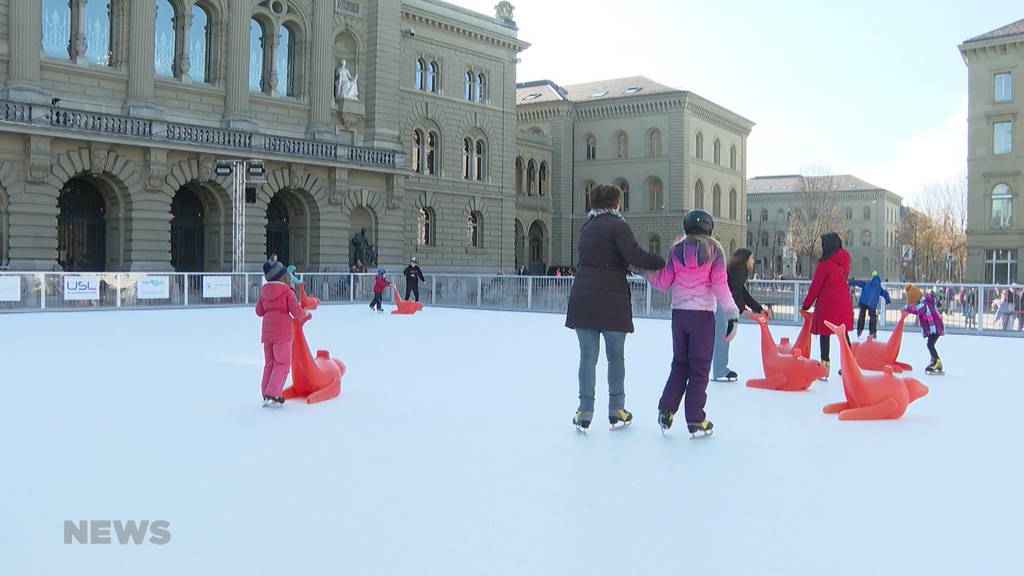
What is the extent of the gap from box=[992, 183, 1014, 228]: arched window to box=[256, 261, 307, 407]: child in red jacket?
168 ft

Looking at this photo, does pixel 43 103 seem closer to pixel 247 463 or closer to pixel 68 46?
pixel 68 46

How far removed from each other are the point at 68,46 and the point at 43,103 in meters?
3.23

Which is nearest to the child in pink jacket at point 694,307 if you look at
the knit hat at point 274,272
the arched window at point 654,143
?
the knit hat at point 274,272

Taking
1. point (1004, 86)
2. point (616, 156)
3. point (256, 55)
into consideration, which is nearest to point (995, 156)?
point (1004, 86)

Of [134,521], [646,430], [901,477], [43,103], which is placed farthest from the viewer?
[43,103]

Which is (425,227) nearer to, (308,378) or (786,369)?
(786,369)

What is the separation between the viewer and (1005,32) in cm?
5150

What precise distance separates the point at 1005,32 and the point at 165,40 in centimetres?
4396

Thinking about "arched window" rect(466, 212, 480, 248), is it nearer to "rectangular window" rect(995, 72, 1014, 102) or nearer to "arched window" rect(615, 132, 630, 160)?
"arched window" rect(615, 132, 630, 160)

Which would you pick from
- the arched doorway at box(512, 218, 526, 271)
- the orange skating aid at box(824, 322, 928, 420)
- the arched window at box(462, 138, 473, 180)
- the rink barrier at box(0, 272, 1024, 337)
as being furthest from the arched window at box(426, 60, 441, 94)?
the orange skating aid at box(824, 322, 928, 420)

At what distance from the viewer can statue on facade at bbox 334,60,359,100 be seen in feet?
138

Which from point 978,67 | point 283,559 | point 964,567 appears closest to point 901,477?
point 964,567

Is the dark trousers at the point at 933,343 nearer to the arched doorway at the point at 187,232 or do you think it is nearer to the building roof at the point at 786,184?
the arched doorway at the point at 187,232

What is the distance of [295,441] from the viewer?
7.48m
